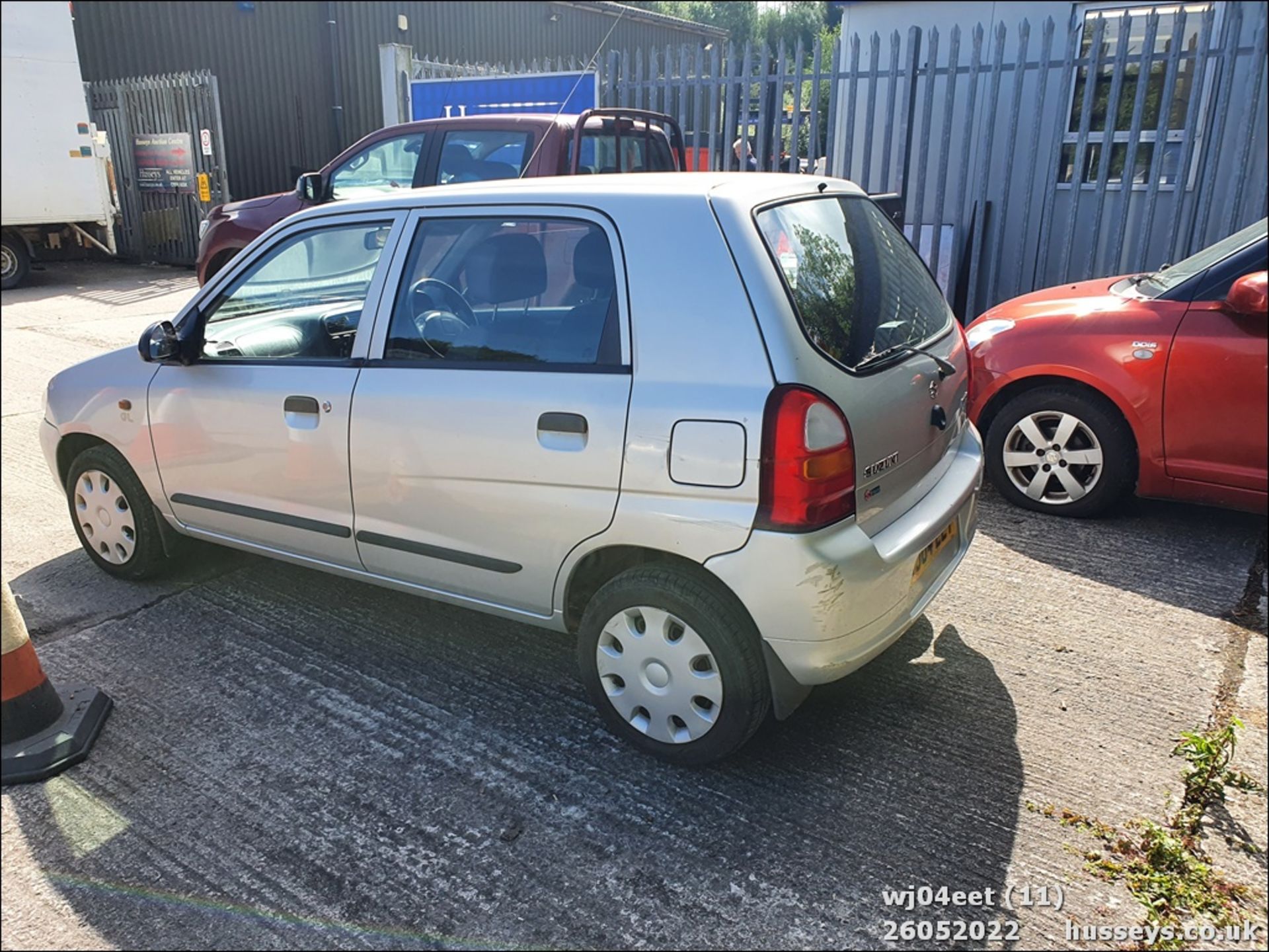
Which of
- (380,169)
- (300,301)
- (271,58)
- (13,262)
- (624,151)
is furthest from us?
(271,58)

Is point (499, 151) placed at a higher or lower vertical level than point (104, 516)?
higher

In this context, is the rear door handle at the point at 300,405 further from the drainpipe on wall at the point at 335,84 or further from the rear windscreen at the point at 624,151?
the drainpipe on wall at the point at 335,84

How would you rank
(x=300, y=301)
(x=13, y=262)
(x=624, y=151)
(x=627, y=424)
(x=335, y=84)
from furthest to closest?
(x=335, y=84)
(x=13, y=262)
(x=624, y=151)
(x=300, y=301)
(x=627, y=424)

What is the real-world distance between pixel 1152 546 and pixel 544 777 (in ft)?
10.7

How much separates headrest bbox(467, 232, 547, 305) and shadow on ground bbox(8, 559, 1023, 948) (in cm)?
138

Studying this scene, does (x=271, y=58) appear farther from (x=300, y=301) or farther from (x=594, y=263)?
(x=594, y=263)

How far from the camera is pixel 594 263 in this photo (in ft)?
9.71

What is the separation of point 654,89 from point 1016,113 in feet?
11.4

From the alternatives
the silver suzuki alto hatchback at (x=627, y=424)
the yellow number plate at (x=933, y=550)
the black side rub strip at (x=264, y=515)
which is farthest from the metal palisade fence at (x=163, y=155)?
the yellow number plate at (x=933, y=550)

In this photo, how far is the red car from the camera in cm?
369

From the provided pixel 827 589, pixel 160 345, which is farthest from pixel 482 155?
pixel 827 589

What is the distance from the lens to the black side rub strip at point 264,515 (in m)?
3.53

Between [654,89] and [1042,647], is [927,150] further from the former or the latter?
[1042,647]

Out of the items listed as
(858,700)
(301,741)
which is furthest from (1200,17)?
(301,741)
